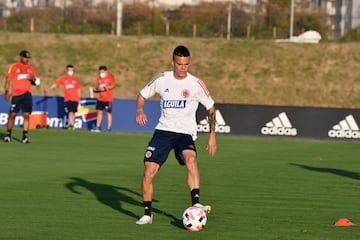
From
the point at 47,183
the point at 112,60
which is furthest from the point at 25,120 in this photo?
the point at 112,60

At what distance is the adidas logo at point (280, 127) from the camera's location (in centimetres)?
3403

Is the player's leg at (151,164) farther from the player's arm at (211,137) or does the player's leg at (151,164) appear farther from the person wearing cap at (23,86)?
the person wearing cap at (23,86)

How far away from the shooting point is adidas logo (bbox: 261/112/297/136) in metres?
34.0

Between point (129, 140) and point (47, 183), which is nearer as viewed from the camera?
point (47, 183)

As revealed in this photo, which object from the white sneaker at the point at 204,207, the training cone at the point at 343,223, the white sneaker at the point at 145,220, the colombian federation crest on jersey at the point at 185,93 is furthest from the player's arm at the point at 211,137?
the training cone at the point at 343,223

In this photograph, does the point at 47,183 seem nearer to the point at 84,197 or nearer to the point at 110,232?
the point at 84,197

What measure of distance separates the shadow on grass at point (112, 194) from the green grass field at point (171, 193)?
0.05 ft

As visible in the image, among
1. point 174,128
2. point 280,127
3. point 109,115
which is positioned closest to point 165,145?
point 174,128

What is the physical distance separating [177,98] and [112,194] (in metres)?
3.59

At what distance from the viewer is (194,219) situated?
11.8m

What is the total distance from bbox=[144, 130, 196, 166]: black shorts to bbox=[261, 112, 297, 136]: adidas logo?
21710mm

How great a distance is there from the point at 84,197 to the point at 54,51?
36232 mm

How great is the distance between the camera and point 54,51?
50656 millimetres

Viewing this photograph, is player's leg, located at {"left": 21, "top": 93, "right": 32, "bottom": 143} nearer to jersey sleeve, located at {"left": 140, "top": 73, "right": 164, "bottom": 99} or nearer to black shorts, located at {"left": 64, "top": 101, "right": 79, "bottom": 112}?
black shorts, located at {"left": 64, "top": 101, "right": 79, "bottom": 112}
